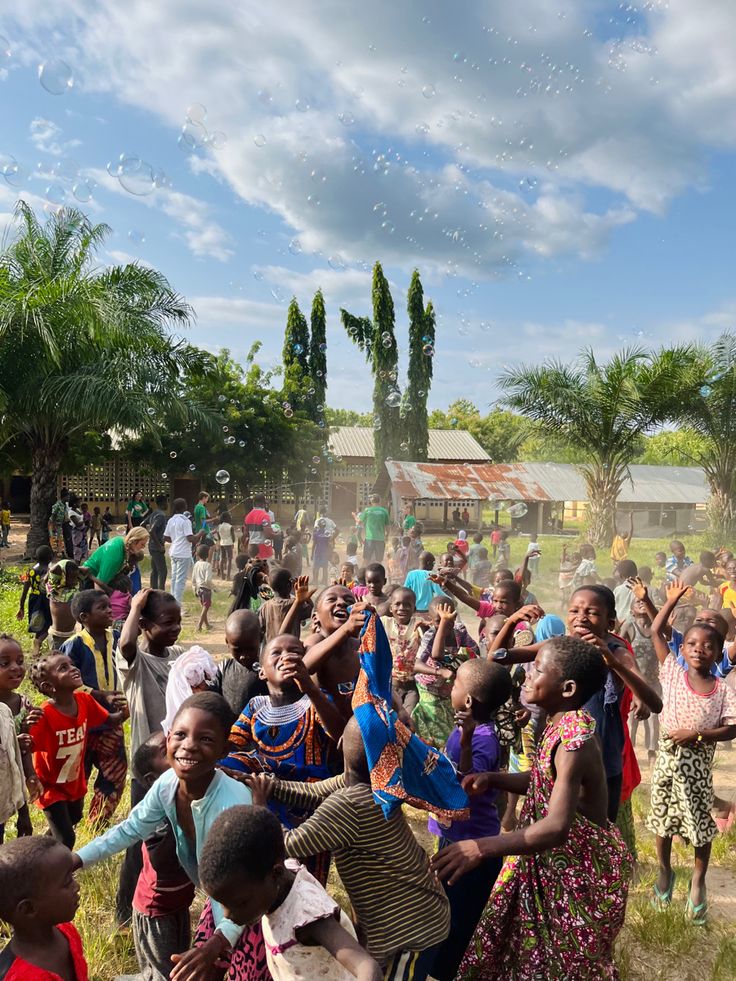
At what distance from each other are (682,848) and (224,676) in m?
2.90

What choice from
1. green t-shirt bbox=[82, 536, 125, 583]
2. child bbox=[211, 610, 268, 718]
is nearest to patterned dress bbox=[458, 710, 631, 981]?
child bbox=[211, 610, 268, 718]

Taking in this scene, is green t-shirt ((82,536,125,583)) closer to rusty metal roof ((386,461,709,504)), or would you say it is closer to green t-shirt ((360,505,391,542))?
green t-shirt ((360,505,391,542))

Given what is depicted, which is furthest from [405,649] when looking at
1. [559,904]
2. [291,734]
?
[559,904]

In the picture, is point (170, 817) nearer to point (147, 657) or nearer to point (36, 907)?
point (36, 907)

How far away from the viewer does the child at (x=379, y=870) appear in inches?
74.9

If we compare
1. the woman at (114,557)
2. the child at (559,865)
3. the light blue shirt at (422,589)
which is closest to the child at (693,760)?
the child at (559,865)

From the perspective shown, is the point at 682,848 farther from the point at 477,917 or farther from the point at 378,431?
the point at 378,431

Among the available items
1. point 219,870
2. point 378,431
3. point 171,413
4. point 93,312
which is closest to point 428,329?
point 378,431

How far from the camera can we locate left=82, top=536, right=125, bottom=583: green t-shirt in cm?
593

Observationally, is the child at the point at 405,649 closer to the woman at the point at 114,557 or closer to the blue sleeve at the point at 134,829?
the blue sleeve at the point at 134,829

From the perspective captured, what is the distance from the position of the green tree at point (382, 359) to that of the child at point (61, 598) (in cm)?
2307

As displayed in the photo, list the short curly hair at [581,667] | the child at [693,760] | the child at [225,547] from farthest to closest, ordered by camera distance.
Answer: the child at [225,547]
the child at [693,760]
the short curly hair at [581,667]

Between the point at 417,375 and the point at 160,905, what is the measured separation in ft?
96.1

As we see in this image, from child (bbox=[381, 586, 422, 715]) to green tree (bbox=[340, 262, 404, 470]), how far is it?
2376cm
